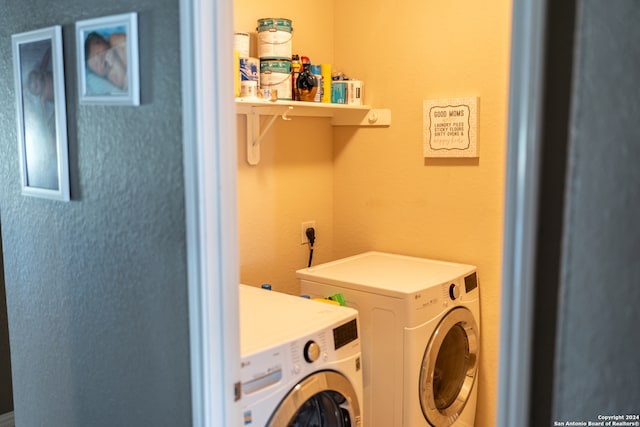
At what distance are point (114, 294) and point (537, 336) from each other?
3.87 ft

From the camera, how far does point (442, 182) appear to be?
281 centimetres

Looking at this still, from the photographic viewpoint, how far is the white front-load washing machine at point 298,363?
170 cm

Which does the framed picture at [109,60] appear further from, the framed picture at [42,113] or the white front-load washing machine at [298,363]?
the white front-load washing machine at [298,363]

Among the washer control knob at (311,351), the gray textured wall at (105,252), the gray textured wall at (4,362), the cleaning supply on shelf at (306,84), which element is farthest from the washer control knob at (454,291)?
the gray textured wall at (4,362)

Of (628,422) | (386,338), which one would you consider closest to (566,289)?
(628,422)

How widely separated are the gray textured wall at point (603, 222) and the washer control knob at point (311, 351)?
1.00 metres

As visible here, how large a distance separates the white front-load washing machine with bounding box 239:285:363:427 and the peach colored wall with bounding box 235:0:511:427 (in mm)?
737

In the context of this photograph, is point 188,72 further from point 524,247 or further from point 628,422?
point 628,422

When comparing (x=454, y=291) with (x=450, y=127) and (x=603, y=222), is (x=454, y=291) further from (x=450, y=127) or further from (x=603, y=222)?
(x=603, y=222)

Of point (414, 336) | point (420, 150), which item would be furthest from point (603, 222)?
point (420, 150)

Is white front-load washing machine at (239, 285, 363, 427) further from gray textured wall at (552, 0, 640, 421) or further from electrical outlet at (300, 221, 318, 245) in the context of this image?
gray textured wall at (552, 0, 640, 421)

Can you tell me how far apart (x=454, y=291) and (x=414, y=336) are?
325mm

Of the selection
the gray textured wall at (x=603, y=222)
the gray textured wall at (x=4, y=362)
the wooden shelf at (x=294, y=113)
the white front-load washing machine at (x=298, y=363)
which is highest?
the wooden shelf at (x=294, y=113)

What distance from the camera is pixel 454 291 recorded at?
253 cm
